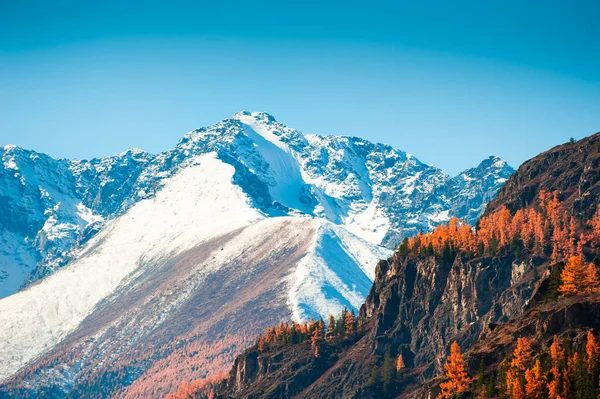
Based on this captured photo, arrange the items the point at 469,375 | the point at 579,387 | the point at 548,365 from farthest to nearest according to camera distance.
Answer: the point at 469,375 → the point at 548,365 → the point at 579,387

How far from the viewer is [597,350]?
132500mm

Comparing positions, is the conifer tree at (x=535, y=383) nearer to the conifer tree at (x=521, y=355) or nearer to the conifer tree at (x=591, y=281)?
the conifer tree at (x=521, y=355)

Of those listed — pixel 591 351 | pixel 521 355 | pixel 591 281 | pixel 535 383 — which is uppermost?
pixel 591 281

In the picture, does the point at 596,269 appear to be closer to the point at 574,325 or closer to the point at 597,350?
the point at 574,325

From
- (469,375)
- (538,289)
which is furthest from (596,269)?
(469,375)

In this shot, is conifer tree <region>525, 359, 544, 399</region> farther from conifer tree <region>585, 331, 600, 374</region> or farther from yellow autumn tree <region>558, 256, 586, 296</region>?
yellow autumn tree <region>558, 256, 586, 296</region>

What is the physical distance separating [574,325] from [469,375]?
21444mm

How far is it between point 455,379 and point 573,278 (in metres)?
26.5

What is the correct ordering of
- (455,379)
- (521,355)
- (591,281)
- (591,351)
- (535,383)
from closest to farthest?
(591,351)
(535,383)
(521,355)
(591,281)
(455,379)

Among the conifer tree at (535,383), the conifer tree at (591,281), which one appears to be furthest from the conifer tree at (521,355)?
the conifer tree at (591,281)

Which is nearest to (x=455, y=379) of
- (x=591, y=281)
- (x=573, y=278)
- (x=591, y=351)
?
(x=573, y=278)

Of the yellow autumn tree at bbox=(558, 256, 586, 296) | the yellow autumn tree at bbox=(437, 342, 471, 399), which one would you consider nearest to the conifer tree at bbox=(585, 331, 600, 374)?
the yellow autumn tree at bbox=(558, 256, 586, 296)

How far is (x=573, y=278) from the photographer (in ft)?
514

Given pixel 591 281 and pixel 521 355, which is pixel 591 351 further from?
pixel 591 281
